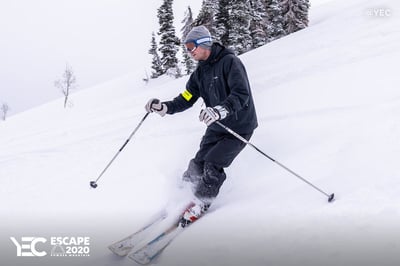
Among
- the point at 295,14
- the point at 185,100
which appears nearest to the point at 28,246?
the point at 185,100

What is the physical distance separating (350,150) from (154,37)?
1555 inches

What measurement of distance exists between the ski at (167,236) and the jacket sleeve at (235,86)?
52.2 inches

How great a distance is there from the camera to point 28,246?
4023 millimetres

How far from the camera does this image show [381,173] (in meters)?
3.98

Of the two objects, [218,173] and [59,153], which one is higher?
[218,173]

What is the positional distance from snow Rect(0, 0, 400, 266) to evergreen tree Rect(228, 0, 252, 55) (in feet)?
58.6

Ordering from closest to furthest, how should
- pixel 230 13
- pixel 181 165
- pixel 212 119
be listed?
1. pixel 212 119
2. pixel 181 165
3. pixel 230 13

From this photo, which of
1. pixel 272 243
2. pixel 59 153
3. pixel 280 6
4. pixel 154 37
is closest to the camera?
pixel 272 243

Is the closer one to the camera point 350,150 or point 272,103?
point 350,150

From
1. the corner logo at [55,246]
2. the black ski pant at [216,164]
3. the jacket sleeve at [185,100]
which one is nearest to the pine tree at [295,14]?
the jacket sleeve at [185,100]

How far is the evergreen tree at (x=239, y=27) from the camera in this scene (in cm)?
2589

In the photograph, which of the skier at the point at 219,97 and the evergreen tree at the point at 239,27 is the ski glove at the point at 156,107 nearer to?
the skier at the point at 219,97

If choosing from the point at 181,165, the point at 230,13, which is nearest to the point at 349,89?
the point at 181,165

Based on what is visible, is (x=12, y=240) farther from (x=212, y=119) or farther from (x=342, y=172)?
(x=342, y=172)
